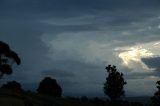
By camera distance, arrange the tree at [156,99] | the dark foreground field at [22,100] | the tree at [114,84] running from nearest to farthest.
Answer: the tree at [156,99]
the dark foreground field at [22,100]
the tree at [114,84]

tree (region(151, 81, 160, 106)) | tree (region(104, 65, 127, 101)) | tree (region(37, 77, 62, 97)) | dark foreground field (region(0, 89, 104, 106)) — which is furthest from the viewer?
tree (region(37, 77, 62, 97))

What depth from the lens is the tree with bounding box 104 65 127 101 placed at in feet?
399

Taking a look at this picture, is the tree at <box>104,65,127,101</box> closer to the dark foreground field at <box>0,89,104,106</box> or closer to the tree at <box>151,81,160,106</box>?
the dark foreground field at <box>0,89,104,106</box>

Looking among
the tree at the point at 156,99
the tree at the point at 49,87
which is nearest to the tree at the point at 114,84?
the tree at the point at 49,87

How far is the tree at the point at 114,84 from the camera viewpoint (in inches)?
4788

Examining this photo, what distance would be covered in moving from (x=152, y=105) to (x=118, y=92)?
5551cm

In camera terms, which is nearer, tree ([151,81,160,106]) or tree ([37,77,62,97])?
tree ([151,81,160,106])

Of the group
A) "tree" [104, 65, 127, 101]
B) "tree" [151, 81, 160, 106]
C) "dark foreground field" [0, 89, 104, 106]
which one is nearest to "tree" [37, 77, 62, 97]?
"tree" [104, 65, 127, 101]

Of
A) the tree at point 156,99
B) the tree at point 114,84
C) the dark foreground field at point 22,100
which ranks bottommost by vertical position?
the tree at point 156,99

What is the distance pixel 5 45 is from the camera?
104 meters

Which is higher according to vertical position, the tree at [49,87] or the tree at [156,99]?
the tree at [49,87]

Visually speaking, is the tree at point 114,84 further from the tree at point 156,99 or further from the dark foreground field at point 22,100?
the tree at point 156,99

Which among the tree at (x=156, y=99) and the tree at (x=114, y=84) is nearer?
the tree at (x=156, y=99)

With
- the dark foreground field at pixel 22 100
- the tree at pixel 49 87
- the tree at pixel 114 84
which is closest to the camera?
the dark foreground field at pixel 22 100
